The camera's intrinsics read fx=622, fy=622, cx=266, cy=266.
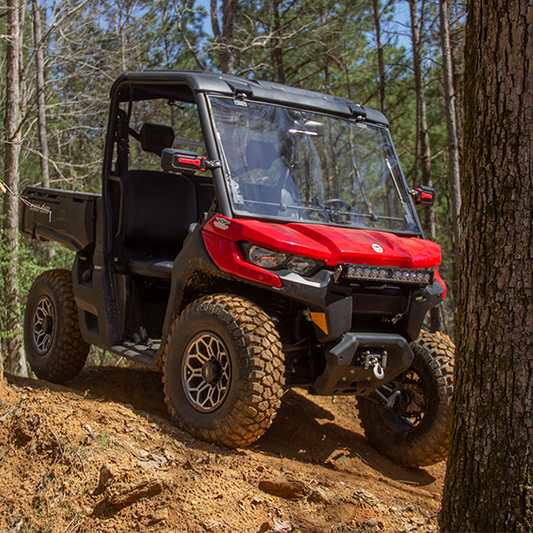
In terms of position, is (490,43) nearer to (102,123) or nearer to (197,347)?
(197,347)

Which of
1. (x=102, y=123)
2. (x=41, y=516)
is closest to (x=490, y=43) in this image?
(x=41, y=516)

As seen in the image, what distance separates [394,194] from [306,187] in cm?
84

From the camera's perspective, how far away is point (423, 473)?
5141mm

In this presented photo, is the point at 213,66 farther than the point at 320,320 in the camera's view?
Yes

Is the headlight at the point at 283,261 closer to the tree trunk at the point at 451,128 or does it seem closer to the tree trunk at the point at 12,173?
the tree trunk at the point at 451,128

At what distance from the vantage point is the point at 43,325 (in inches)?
257

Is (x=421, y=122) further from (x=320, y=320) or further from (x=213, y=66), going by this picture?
(x=320, y=320)

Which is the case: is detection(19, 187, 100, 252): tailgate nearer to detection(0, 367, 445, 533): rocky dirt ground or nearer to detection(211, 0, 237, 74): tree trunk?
detection(0, 367, 445, 533): rocky dirt ground

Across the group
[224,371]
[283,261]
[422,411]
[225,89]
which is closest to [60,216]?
[225,89]

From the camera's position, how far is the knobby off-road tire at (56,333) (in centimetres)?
620

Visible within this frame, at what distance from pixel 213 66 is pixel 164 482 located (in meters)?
16.8

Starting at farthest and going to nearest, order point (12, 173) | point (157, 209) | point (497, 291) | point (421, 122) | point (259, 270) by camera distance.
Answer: point (421, 122), point (12, 173), point (157, 209), point (259, 270), point (497, 291)

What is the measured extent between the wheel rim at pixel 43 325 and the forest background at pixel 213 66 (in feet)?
18.7

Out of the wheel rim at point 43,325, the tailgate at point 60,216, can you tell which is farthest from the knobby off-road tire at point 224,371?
the wheel rim at point 43,325
